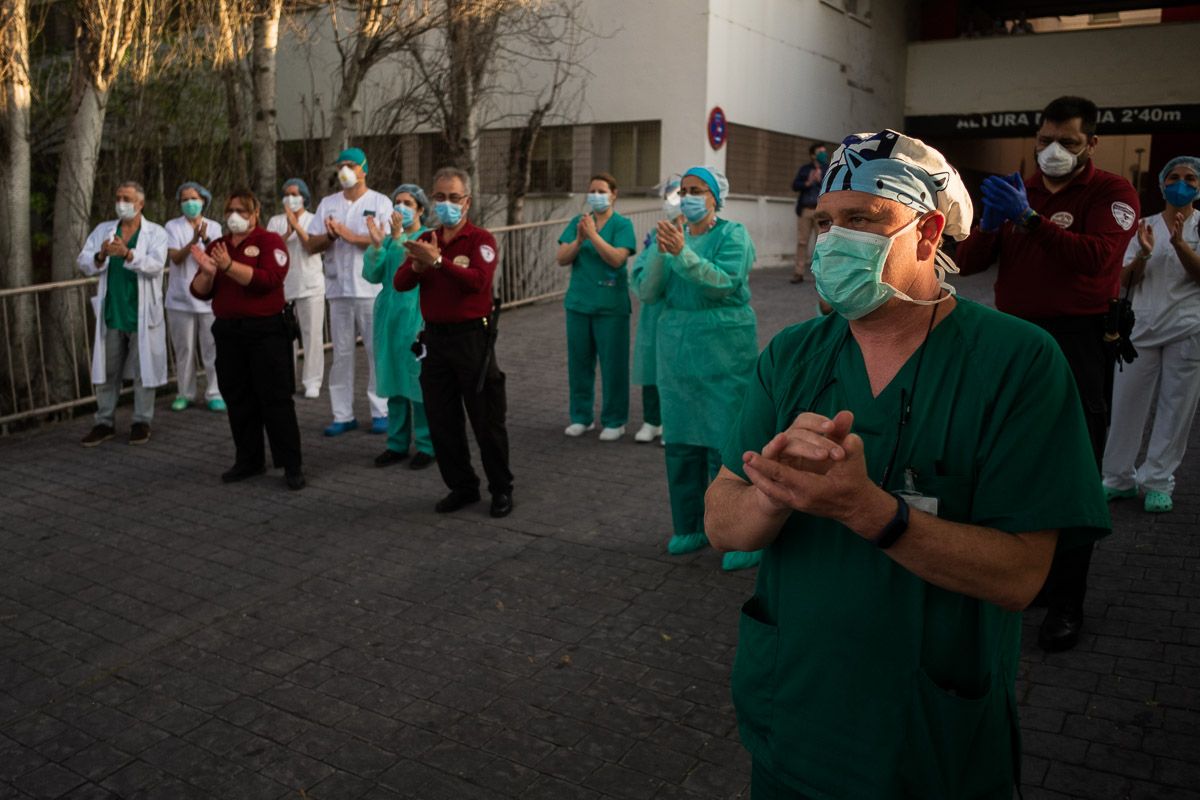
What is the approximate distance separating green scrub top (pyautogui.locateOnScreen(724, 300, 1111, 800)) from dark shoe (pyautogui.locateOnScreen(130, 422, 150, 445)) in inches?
324

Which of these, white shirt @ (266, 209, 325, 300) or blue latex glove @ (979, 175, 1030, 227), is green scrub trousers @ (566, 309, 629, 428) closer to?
white shirt @ (266, 209, 325, 300)

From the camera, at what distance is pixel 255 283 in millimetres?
7508

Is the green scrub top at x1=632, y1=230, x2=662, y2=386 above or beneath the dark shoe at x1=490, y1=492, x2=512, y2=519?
above

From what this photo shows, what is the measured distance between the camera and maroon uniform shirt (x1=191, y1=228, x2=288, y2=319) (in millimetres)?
7535

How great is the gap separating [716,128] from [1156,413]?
1217cm

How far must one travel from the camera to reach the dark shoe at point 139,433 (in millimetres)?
9036

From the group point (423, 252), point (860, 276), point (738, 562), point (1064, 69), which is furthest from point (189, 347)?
point (1064, 69)

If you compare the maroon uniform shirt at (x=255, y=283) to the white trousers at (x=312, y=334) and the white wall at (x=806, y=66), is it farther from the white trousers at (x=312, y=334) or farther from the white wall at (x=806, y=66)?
the white wall at (x=806, y=66)

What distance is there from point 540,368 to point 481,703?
25.7 ft

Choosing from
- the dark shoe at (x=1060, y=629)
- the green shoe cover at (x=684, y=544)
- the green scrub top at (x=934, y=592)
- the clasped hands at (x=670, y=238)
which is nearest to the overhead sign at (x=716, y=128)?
the clasped hands at (x=670, y=238)

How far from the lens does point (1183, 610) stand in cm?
505

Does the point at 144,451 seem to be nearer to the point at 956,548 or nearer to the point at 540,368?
the point at 540,368

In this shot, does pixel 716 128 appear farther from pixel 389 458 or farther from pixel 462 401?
pixel 462 401

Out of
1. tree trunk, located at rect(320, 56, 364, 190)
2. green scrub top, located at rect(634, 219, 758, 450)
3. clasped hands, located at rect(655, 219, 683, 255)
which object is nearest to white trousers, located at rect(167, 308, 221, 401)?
tree trunk, located at rect(320, 56, 364, 190)
